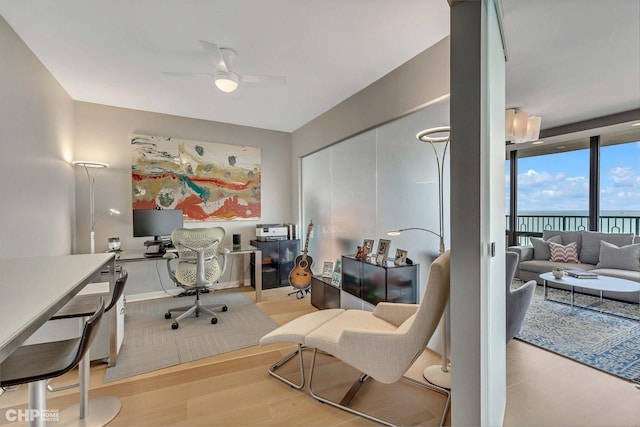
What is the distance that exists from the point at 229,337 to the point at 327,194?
2.18 m

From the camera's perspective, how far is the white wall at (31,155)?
2086 mm

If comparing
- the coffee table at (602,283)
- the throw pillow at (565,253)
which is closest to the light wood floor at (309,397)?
the coffee table at (602,283)

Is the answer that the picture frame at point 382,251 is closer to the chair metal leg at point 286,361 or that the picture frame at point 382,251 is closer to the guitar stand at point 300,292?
the chair metal leg at point 286,361

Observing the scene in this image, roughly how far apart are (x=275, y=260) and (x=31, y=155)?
2.94 meters

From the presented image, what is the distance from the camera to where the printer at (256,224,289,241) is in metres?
4.43

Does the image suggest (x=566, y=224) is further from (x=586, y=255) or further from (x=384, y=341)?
(x=384, y=341)

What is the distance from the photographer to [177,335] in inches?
109

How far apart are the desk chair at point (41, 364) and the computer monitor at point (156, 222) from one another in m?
2.63

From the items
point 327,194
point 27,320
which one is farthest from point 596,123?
point 27,320

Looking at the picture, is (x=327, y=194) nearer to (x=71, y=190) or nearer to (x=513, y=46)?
(x=513, y=46)

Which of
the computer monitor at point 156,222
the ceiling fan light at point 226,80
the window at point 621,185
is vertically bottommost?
the computer monitor at point 156,222

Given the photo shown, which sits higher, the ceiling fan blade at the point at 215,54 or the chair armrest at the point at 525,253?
the ceiling fan blade at the point at 215,54

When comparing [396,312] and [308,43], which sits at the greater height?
[308,43]

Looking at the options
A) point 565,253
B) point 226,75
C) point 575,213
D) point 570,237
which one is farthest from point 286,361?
point 575,213
